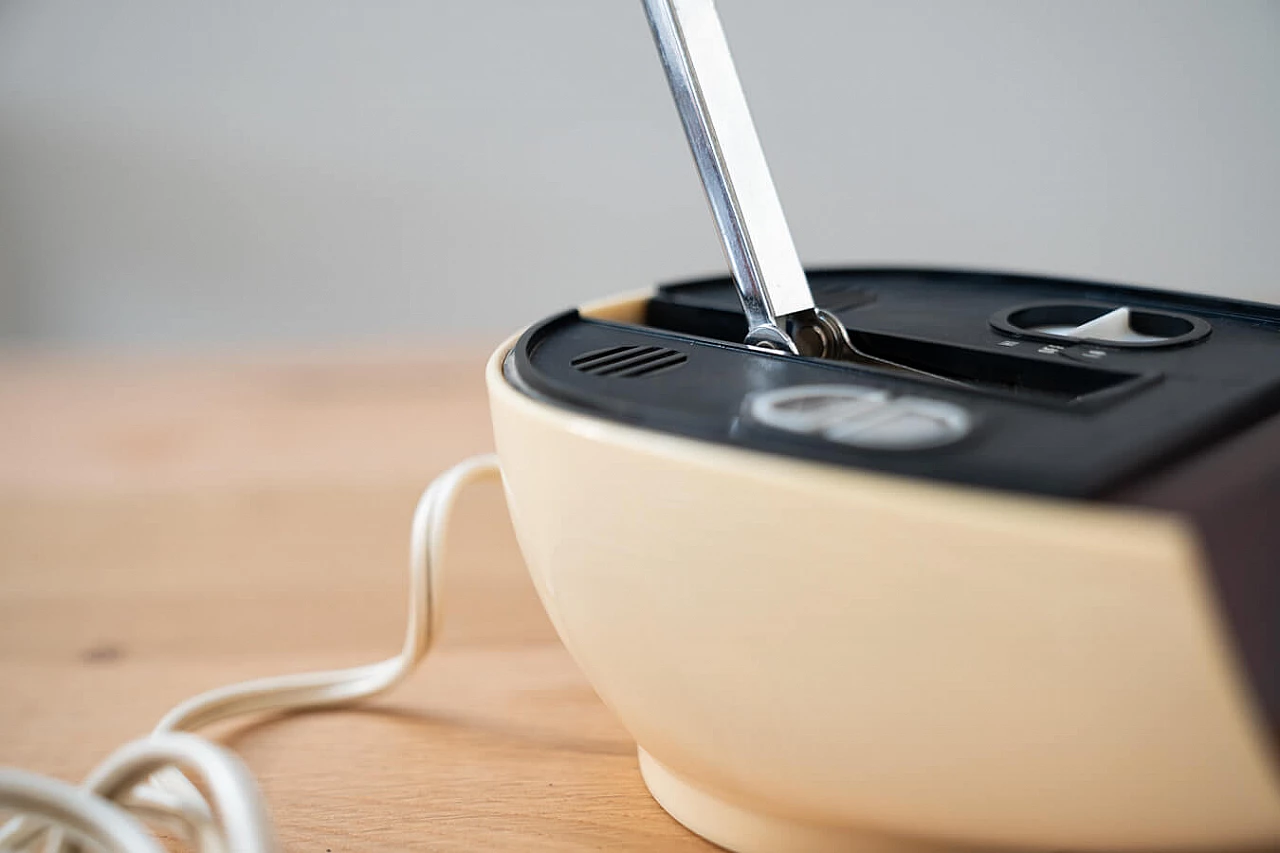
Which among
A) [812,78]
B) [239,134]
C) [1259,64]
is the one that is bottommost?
[1259,64]

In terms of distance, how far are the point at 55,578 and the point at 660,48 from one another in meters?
0.31

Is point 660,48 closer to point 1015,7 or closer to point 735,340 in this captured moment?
point 735,340

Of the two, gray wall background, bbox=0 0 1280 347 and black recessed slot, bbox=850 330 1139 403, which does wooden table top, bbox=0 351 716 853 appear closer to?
black recessed slot, bbox=850 330 1139 403

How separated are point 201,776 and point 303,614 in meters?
0.14

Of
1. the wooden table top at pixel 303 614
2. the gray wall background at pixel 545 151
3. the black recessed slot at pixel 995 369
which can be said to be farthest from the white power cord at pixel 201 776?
the gray wall background at pixel 545 151

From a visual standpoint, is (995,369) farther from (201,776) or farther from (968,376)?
(201,776)

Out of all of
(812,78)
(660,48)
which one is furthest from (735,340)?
(812,78)

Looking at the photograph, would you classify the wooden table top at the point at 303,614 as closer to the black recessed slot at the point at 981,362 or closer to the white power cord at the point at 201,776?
the white power cord at the point at 201,776

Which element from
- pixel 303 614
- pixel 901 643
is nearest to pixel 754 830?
pixel 901 643

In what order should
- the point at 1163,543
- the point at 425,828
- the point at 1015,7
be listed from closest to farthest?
the point at 1163,543, the point at 425,828, the point at 1015,7

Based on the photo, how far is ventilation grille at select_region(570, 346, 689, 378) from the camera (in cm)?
30

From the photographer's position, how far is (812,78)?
3.48 feet

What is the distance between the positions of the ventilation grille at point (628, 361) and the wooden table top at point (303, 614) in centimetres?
11

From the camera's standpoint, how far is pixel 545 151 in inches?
42.7
